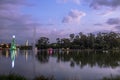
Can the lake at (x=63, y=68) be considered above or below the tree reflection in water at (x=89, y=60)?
above

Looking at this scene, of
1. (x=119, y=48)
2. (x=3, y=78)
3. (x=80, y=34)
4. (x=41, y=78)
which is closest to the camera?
(x=3, y=78)

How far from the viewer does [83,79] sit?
74.2 ft

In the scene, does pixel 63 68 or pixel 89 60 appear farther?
pixel 89 60

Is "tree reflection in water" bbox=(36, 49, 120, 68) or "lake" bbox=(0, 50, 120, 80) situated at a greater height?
"lake" bbox=(0, 50, 120, 80)

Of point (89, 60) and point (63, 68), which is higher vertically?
point (63, 68)

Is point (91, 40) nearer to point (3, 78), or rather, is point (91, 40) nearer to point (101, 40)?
point (101, 40)

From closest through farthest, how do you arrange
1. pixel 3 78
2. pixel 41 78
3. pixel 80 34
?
pixel 3 78 < pixel 41 78 < pixel 80 34

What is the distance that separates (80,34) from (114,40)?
22.9m

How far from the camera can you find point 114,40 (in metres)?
166

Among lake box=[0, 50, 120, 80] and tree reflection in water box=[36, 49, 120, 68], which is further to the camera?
tree reflection in water box=[36, 49, 120, 68]

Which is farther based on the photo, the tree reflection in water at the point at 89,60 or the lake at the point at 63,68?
the tree reflection in water at the point at 89,60

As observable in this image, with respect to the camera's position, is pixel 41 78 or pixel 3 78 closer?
pixel 3 78

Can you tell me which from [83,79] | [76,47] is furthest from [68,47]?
[83,79]

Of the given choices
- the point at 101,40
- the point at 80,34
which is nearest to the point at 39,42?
the point at 80,34
